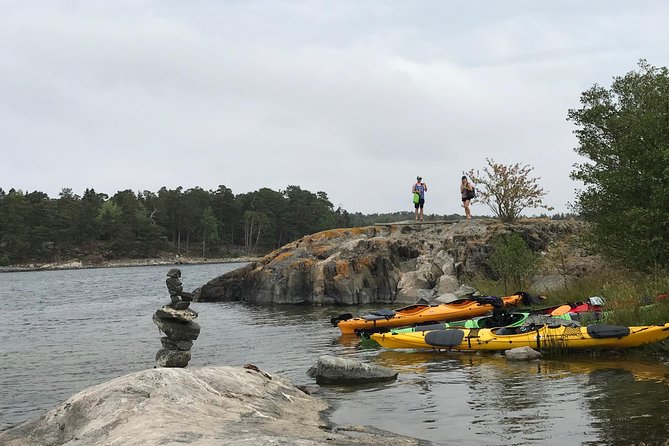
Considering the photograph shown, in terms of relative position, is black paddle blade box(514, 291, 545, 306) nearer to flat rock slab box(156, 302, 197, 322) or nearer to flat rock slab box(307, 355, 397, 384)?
flat rock slab box(307, 355, 397, 384)

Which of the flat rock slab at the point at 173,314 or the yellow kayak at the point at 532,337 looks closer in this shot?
the yellow kayak at the point at 532,337

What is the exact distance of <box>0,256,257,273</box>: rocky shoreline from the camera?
94.6 meters

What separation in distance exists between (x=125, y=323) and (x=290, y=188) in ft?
356

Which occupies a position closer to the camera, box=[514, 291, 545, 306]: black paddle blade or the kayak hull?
the kayak hull

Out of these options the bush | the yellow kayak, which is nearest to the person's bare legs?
the bush

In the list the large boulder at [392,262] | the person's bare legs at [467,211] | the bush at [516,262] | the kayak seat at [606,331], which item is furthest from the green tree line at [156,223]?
the kayak seat at [606,331]

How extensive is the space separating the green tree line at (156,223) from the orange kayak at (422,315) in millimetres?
88026

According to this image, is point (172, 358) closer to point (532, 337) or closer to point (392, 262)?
point (532, 337)

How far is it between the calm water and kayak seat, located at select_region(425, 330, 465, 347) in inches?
11.3

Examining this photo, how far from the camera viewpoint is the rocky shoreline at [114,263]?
310ft

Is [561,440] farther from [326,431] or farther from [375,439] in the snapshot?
[326,431]

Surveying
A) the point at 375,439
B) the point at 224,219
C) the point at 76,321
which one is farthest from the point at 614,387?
the point at 224,219

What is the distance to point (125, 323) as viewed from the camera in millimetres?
25891

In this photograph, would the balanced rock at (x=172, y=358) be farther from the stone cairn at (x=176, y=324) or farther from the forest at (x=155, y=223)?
the forest at (x=155, y=223)
